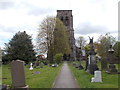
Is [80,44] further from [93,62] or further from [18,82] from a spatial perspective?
[18,82]

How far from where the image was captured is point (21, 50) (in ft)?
177

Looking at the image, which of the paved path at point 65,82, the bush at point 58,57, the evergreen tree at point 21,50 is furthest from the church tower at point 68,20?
the paved path at point 65,82

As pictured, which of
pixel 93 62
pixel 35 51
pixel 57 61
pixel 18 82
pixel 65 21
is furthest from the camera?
pixel 65 21

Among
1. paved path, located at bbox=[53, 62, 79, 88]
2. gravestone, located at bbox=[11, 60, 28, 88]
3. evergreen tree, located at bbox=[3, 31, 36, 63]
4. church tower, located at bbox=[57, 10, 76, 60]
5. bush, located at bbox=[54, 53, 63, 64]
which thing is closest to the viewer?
gravestone, located at bbox=[11, 60, 28, 88]

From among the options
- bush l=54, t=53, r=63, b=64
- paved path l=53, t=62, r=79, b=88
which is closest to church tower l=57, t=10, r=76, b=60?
bush l=54, t=53, r=63, b=64

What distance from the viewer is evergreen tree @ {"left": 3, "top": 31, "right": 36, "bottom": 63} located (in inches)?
2105

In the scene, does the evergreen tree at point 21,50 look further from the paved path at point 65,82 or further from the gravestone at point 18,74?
the gravestone at point 18,74

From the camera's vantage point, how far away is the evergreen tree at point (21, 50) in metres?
53.5

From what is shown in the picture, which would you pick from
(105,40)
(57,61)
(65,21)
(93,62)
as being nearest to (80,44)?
(65,21)

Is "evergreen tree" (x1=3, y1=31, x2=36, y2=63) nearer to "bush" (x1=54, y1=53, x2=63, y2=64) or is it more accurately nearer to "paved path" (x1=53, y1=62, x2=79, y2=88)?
"bush" (x1=54, y1=53, x2=63, y2=64)

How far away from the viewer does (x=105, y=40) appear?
195ft

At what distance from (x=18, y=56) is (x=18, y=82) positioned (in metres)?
44.3

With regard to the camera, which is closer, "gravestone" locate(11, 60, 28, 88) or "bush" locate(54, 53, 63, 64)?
"gravestone" locate(11, 60, 28, 88)

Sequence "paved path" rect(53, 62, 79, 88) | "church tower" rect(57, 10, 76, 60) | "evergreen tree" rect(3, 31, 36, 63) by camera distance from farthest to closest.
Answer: "church tower" rect(57, 10, 76, 60) → "evergreen tree" rect(3, 31, 36, 63) → "paved path" rect(53, 62, 79, 88)
